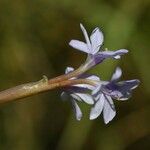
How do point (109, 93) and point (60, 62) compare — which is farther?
point (60, 62)

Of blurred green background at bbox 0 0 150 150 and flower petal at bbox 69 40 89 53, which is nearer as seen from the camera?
flower petal at bbox 69 40 89 53

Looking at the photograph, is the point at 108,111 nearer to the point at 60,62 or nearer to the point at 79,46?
the point at 79,46

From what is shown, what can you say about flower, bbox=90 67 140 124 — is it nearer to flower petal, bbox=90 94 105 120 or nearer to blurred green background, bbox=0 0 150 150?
flower petal, bbox=90 94 105 120

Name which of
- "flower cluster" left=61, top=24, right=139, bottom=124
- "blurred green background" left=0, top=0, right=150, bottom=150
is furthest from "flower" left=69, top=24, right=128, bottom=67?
"blurred green background" left=0, top=0, right=150, bottom=150

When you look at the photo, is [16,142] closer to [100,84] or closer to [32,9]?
[32,9]

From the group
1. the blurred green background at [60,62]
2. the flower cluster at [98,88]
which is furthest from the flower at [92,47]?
the blurred green background at [60,62]

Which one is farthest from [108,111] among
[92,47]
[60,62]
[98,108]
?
[60,62]
